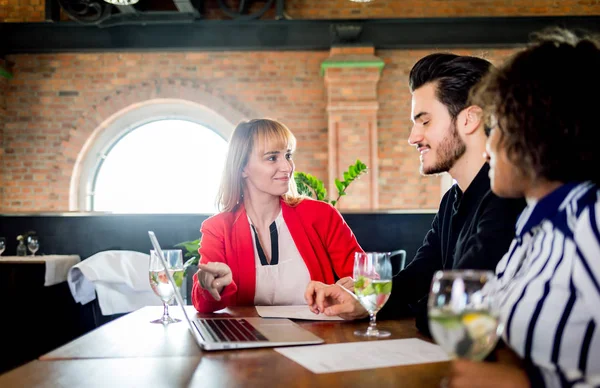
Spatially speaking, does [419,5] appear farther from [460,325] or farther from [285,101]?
[460,325]

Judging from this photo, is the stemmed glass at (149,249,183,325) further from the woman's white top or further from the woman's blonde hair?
the woman's blonde hair

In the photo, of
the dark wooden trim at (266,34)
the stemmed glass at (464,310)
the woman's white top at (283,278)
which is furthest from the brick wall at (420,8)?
the stemmed glass at (464,310)

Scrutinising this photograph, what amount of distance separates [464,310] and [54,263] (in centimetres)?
361

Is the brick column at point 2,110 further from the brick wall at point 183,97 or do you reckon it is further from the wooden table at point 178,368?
the wooden table at point 178,368

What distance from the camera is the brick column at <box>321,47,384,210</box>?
6.24 m

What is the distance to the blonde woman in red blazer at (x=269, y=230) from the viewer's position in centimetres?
218

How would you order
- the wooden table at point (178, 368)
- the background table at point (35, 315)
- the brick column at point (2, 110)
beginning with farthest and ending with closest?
1. the brick column at point (2, 110)
2. the background table at point (35, 315)
3. the wooden table at point (178, 368)

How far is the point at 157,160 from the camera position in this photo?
7.07 m

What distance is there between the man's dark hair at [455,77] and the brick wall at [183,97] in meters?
4.83

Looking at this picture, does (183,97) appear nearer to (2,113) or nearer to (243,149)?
(2,113)

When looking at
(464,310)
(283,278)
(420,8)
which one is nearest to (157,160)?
(420,8)

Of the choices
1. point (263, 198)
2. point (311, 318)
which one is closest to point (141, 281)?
point (263, 198)

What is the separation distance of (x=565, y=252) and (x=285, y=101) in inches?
230

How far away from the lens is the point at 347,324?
4.77ft
